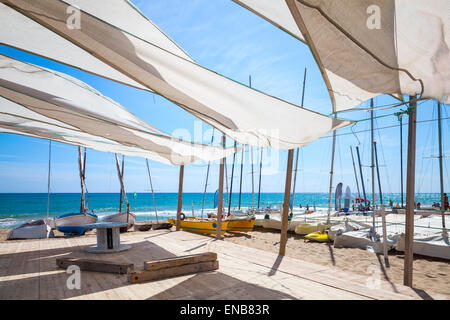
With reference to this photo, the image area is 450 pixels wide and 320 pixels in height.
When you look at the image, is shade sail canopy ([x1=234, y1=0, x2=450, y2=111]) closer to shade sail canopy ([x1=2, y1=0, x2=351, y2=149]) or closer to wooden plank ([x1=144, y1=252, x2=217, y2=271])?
shade sail canopy ([x1=2, y1=0, x2=351, y2=149])

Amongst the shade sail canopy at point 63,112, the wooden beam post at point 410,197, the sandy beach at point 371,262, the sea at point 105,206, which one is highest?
the shade sail canopy at point 63,112

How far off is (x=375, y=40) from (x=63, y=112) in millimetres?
4664

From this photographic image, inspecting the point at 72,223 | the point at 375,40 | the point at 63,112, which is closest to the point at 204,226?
the point at 72,223

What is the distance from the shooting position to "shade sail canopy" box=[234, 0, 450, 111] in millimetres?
2174

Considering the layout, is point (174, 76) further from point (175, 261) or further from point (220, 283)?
point (220, 283)

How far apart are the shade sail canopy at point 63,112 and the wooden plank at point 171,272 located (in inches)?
101

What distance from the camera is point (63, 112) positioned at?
4590 millimetres

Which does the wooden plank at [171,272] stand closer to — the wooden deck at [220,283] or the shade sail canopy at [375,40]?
the wooden deck at [220,283]

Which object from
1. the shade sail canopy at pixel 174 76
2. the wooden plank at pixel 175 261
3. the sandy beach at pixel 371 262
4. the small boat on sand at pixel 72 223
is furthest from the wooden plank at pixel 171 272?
the small boat on sand at pixel 72 223

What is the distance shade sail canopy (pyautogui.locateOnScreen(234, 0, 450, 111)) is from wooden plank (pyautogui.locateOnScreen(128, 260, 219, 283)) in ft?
9.63

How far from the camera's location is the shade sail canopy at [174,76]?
251cm
